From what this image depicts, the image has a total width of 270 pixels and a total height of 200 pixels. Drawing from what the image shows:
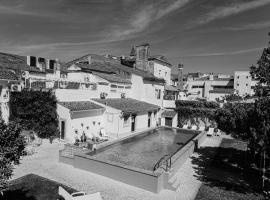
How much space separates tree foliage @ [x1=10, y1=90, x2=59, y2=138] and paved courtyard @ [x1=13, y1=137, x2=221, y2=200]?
359cm

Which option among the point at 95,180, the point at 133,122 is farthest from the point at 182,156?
the point at 133,122

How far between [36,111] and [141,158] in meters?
10.6

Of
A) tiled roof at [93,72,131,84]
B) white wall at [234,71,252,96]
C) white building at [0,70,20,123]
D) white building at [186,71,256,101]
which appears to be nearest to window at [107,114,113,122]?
tiled roof at [93,72,131,84]

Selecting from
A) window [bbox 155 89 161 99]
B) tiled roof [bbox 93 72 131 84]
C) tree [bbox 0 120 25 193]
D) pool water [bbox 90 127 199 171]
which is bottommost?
pool water [bbox 90 127 199 171]

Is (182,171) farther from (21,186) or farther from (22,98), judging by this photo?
(22,98)

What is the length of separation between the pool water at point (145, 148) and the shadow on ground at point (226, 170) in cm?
327

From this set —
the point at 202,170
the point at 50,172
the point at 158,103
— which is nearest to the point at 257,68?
the point at 202,170

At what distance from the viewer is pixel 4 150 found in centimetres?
619

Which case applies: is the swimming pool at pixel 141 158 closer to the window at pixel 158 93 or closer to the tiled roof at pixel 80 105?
the tiled roof at pixel 80 105

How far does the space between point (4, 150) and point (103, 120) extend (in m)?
19.1

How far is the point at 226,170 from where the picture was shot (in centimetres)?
1529

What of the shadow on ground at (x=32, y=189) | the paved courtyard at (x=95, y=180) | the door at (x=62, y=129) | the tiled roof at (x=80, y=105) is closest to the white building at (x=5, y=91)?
the tiled roof at (x=80, y=105)

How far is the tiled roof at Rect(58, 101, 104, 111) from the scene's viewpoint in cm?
2101

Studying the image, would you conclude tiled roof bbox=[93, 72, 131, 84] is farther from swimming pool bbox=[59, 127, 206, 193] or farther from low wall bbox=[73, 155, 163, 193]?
low wall bbox=[73, 155, 163, 193]
